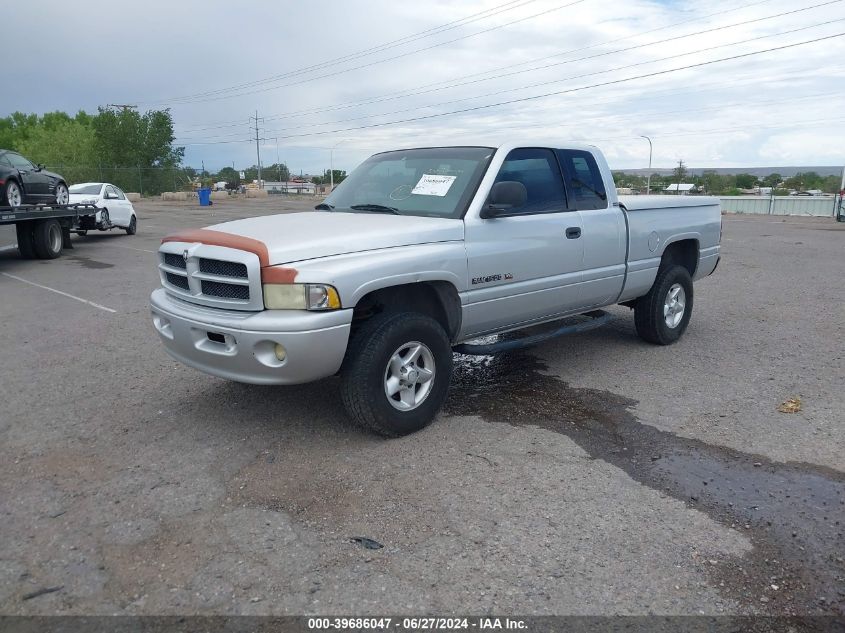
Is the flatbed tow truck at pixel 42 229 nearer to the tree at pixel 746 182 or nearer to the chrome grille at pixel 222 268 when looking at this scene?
the chrome grille at pixel 222 268

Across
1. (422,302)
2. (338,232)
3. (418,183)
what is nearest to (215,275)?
(338,232)

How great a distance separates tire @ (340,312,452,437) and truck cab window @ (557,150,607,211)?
6.55 feet

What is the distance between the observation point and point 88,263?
537 inches

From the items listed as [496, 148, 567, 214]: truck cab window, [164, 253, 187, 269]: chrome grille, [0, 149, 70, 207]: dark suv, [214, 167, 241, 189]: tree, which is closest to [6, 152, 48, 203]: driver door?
[0, 149, 70, 207]: dark suv

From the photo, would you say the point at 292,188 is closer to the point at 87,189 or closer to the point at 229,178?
the point at 229,178

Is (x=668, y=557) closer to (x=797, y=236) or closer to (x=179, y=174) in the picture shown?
(x=797, y=236)

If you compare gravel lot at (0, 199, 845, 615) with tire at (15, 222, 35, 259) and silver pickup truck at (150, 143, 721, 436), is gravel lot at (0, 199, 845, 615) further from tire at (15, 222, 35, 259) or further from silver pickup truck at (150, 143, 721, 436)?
tire at (15, 222, 35, 259)

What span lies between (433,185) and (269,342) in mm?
1849

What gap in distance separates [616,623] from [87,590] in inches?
84.4

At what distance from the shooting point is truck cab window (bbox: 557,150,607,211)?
222 inches

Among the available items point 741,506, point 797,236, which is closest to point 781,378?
point 741,506

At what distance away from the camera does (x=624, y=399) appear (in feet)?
16.9

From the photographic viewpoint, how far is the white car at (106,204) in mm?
19141

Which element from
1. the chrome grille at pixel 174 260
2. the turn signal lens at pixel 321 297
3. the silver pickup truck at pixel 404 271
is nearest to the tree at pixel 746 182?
the silver pickup truck at pixel 404 271
